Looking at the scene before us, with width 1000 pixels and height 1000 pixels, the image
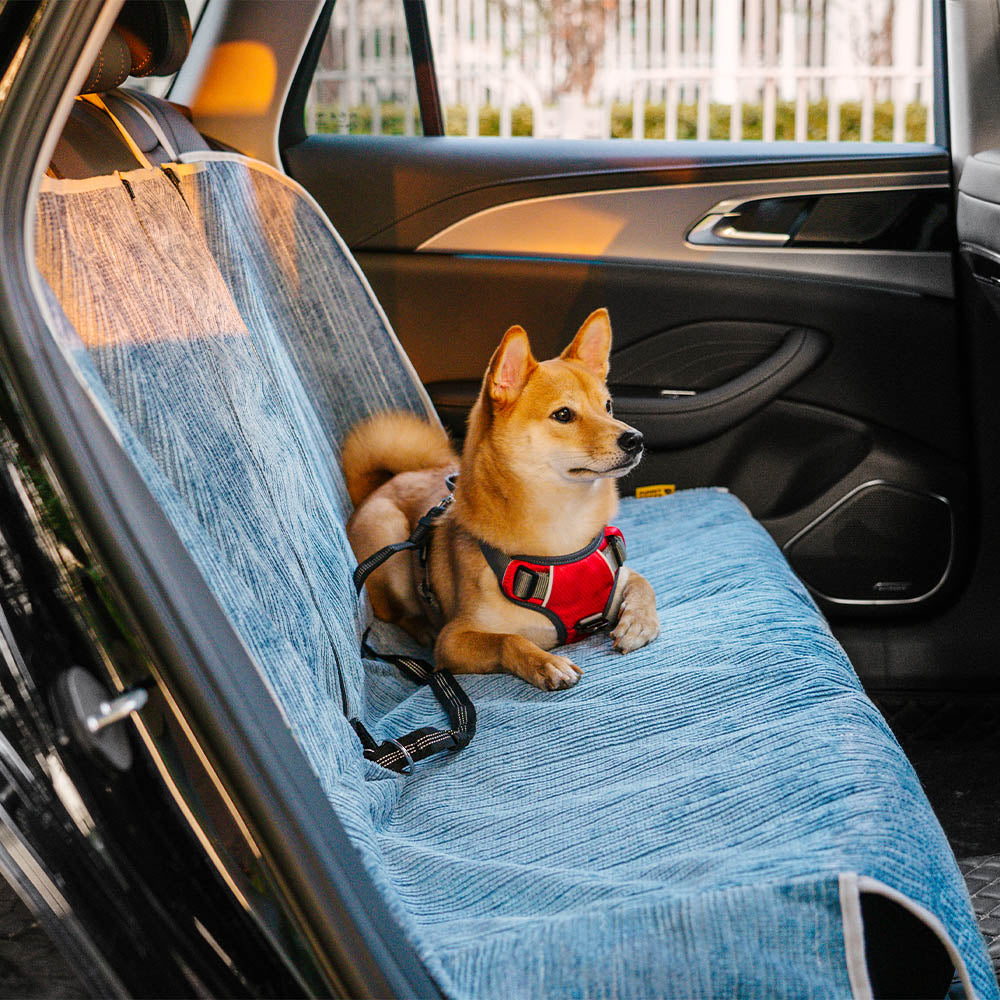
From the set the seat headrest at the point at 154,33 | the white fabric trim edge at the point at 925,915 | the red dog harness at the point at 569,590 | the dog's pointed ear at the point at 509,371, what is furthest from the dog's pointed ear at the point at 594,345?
the white fabric trim edge at the point at 925,915

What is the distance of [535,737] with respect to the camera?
1572 millimetres

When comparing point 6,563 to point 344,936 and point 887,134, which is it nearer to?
point 344,936

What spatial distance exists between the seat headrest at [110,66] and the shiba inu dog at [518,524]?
78 cm

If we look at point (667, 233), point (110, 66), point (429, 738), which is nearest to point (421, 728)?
point (429, 738)

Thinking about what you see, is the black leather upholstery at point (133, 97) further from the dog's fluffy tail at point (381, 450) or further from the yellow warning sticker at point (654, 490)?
the yellow warning sticker at point (654, 490)

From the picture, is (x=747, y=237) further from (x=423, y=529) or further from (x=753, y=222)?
(x=423, y=529)

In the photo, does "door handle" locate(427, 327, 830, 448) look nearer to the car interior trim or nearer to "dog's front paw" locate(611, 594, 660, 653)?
the car interior trim

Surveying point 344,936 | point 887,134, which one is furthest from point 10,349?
Answer: point 887,134

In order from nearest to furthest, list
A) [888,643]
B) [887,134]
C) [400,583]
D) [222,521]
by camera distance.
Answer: [222,521], [400,583], [888,643], [887,134]

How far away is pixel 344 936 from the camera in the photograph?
1021 mm

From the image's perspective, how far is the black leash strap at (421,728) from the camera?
155 centimetres

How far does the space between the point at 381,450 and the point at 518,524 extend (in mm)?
449

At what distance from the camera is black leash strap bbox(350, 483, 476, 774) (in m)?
1.55

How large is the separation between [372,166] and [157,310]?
4.63 feet
